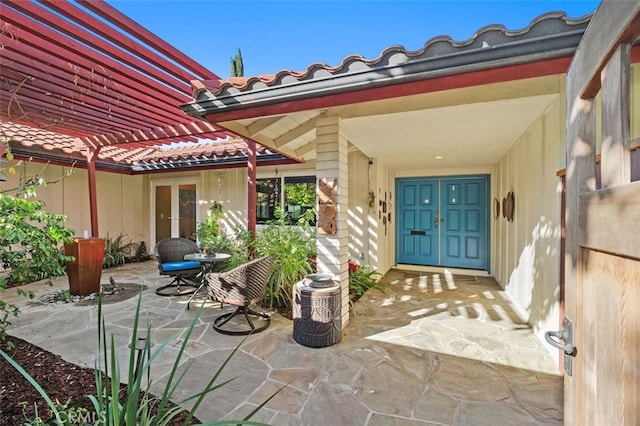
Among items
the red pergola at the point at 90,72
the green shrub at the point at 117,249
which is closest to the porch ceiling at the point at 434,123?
the red pergola at the point at 90,72

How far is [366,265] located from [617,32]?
17.1 feet

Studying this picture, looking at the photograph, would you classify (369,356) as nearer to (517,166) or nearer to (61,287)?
(517,166)

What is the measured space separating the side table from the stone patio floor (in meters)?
0.10

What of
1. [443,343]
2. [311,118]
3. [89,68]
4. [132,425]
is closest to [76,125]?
[89,68]

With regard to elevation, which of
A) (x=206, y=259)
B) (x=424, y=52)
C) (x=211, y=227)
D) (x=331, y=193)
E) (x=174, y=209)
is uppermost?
(x=424, y=52)

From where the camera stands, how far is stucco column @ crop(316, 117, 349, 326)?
3377mm

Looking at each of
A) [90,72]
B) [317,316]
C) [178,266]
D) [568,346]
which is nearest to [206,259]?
[178,266]

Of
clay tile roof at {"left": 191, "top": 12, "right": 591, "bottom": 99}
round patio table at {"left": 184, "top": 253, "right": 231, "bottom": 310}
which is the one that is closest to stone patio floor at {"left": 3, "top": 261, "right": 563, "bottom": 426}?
round patio table at {"left": 184, "top": 253, "right": 231, "bottom": 310}

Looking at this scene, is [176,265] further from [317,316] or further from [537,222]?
[537,222]

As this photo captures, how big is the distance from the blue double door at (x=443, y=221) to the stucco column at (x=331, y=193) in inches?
184

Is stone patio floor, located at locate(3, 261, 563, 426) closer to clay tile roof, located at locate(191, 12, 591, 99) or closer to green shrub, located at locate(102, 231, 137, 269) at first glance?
clay tile roof, located at locate(191, 12, 591, 99)

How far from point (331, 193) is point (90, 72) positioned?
9.86 ft

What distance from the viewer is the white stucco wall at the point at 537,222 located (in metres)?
2.76

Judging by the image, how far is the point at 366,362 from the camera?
8.86 ft
